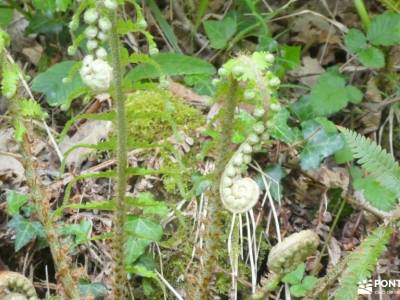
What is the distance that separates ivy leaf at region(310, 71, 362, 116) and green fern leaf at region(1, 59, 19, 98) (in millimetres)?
1355

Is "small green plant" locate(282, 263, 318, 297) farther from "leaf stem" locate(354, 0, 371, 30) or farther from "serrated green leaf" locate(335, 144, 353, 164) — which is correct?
"leaf stem" locate(354, 0, 371, 30)

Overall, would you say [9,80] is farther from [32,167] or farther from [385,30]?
[385,30]

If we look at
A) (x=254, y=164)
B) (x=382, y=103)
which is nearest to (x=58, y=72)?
(x=254, y=164)

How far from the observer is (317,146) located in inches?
108

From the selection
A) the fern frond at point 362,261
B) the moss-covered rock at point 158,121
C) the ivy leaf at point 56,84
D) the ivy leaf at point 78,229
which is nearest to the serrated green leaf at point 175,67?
the moss-covered rock at point 158,121

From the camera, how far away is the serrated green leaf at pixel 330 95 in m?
2.84

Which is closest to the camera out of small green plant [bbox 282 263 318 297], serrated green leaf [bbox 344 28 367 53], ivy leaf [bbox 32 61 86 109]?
small green plant [bbox 282 263 318 297]

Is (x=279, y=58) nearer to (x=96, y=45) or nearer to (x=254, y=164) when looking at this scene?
(x=254, y=164)

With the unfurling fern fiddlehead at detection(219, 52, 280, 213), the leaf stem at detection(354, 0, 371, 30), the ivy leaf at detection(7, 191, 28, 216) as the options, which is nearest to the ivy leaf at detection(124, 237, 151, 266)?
the ivy leaf at detection(7, 191, 28, 216)

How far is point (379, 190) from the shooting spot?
2490 mm

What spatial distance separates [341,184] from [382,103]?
53cm

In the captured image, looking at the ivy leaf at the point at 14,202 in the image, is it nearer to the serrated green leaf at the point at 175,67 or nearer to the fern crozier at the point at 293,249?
the serrated green leaf at the point at 175,67

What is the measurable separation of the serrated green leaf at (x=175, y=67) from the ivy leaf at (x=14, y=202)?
0.73 meters

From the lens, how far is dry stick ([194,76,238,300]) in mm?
1747
